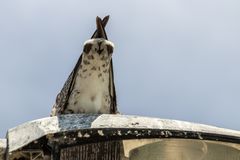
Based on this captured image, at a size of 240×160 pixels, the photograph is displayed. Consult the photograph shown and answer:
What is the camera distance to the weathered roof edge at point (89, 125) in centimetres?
326

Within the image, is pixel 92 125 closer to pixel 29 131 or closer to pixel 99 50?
pixel 29 131

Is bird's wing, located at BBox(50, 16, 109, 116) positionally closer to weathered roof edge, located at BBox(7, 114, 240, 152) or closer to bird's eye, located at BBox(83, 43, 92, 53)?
bird's eye, located at BBox(83, 43, 92, 53)

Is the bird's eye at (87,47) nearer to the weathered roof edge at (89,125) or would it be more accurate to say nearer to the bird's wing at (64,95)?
the bird's wing at (64,95)

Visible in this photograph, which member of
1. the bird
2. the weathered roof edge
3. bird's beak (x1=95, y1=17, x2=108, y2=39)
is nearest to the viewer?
the weathered roof edge

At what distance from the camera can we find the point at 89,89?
197 inches

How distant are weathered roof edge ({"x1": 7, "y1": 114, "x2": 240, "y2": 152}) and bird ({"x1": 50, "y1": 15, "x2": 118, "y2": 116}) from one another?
126cm

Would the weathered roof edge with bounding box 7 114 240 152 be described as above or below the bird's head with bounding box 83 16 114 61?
below

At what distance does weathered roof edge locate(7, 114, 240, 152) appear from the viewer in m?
3.26

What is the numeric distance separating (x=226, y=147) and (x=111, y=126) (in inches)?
24.0

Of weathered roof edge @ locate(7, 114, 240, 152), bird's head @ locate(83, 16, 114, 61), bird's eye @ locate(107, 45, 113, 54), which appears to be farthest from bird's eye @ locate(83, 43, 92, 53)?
weathered roof edge @ locate(7, 114, 240, 152)

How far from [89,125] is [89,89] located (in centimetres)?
173

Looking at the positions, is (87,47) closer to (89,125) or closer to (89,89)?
(89,89)

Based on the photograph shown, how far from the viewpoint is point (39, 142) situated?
10.6ft

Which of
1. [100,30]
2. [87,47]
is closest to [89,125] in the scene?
[100,30]
